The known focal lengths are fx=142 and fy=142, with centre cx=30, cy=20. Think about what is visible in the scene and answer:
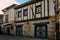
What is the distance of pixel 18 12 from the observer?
92.6 ft

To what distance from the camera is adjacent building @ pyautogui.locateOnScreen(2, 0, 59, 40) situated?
19.9 metres

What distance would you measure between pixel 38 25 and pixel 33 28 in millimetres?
1178

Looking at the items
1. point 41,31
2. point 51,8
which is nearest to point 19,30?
point 41,31

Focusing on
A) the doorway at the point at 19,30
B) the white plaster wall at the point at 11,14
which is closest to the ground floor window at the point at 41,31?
the doorway at the point at 19,30

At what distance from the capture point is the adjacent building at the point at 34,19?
19922mm

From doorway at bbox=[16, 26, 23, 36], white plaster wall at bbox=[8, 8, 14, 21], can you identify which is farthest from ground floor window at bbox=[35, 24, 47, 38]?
white plaster wall at bbox=[8, 8, 14, 21]

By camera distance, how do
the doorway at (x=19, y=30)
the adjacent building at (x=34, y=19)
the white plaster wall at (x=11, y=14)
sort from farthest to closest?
the white plaster wall at (x=11, y=14) → the doorway at (x=19, y=30) → the adjacent building at (x=34, y=19)

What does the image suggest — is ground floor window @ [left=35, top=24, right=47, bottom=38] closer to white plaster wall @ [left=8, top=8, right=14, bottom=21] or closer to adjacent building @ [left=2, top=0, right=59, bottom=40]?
adjacent building @ [left=2, top=0, right=59, bottom=40]

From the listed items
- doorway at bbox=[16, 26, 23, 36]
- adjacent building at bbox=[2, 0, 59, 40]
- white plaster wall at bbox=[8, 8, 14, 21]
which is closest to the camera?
adjacent building at bbox=[2, 0, 59, 40]

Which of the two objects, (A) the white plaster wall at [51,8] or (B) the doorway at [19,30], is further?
(B) the doorway at [19,30]

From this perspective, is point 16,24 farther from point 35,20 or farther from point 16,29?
point 35,20

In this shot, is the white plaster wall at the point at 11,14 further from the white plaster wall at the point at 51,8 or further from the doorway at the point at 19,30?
the white plaster wall at the point at 51,8

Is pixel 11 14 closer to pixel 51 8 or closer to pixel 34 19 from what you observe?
pixel 34 19

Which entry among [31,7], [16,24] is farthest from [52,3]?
[16,24]
